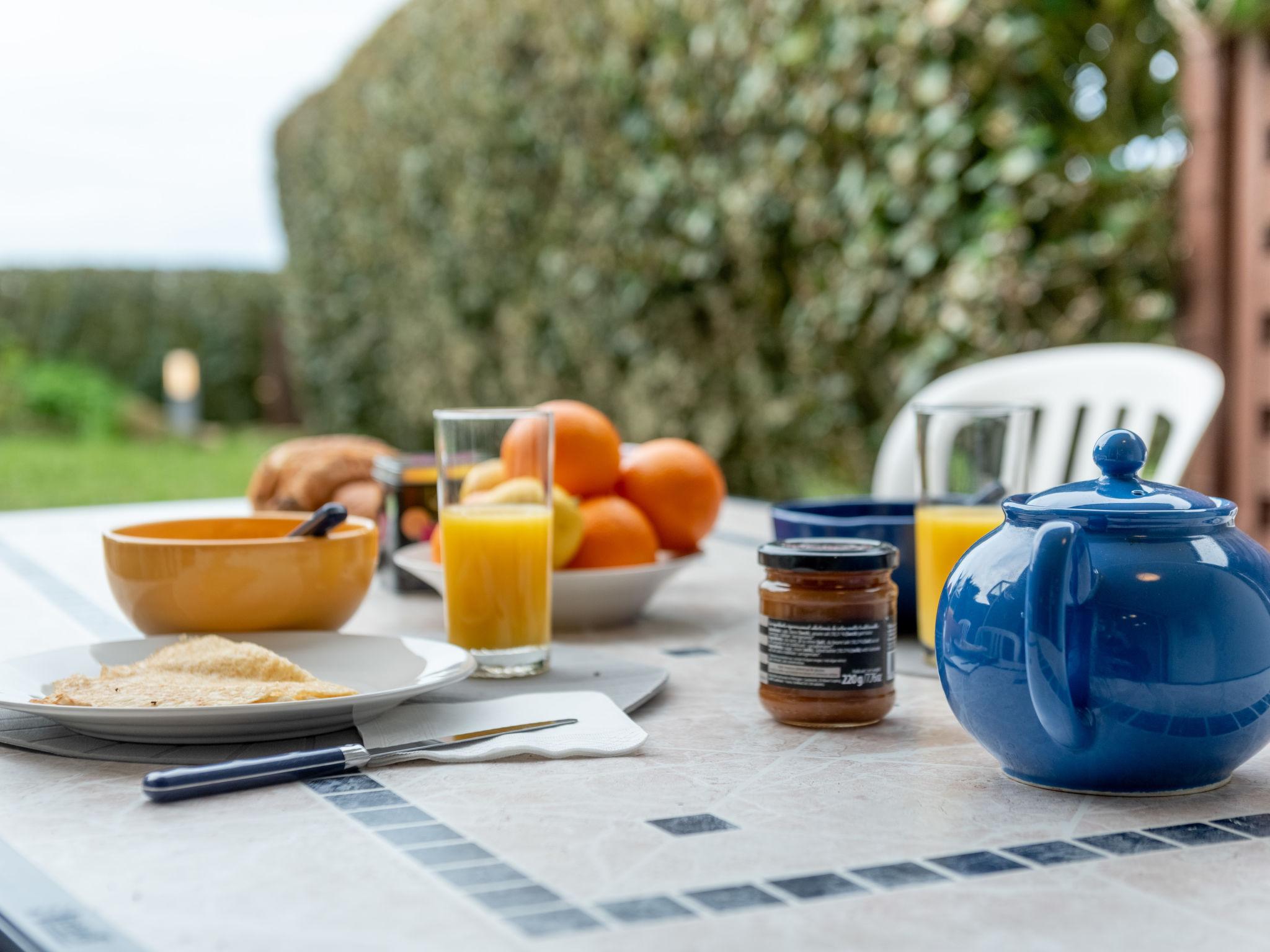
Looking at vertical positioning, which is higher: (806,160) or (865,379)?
(806,160)

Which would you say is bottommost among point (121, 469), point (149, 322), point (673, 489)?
point (121, 469)

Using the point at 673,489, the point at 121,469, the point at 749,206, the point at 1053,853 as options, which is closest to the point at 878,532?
the point at 673,489

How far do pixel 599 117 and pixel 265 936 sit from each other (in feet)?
11.3

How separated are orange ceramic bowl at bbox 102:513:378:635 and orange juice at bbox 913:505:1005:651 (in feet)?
1.44

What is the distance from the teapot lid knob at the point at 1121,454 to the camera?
68 cm

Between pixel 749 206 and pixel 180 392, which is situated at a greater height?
pixel 749 206

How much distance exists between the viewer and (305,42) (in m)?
7.50

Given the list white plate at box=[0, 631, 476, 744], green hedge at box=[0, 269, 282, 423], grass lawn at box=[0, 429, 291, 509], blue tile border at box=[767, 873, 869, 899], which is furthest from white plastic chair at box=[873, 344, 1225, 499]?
green hedge at box=[0, 269, 282, 423]

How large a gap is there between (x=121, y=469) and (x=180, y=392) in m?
1.19

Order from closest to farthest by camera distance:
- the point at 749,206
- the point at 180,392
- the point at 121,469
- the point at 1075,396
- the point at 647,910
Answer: the point at 647,910 < the point at 1075,396 < the point at 749,206 < the point at 121,469 < the point at 180,392

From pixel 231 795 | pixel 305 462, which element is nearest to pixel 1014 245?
pixel 305 462

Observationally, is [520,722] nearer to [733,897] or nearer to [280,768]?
[280,768]

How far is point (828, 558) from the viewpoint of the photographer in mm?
767

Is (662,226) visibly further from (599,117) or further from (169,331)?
(169,331)
